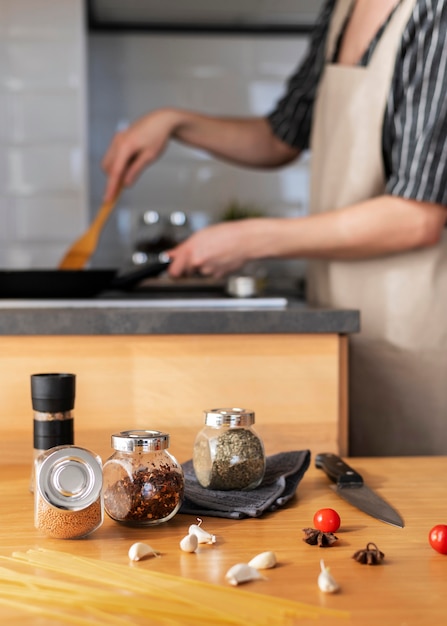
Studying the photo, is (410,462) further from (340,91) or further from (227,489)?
(340,91)

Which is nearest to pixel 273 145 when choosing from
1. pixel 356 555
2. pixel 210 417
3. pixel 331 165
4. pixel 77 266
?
pixel 331 165

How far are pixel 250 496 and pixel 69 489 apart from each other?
0.67ft

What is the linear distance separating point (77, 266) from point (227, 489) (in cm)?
103

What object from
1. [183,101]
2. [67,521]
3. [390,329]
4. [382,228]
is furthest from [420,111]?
[183,101]

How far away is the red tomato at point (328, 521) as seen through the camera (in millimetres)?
828

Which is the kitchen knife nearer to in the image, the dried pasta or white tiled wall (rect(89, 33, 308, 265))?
the dried pasta

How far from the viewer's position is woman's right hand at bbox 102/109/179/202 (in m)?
2.02

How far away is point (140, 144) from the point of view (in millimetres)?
2027

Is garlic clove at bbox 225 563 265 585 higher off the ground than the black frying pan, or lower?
lower

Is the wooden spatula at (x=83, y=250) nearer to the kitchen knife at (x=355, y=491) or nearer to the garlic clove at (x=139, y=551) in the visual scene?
the kitchen knife at (x=355, y=491)

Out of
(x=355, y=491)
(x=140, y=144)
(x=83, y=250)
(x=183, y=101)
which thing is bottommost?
(x=355, y=491)

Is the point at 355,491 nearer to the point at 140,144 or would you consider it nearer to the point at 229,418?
the point at 229,418

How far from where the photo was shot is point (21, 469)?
1.17 metres

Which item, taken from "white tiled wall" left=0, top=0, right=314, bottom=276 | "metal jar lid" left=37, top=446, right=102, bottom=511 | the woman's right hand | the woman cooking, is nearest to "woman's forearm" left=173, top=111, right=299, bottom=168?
the woman's right hand
